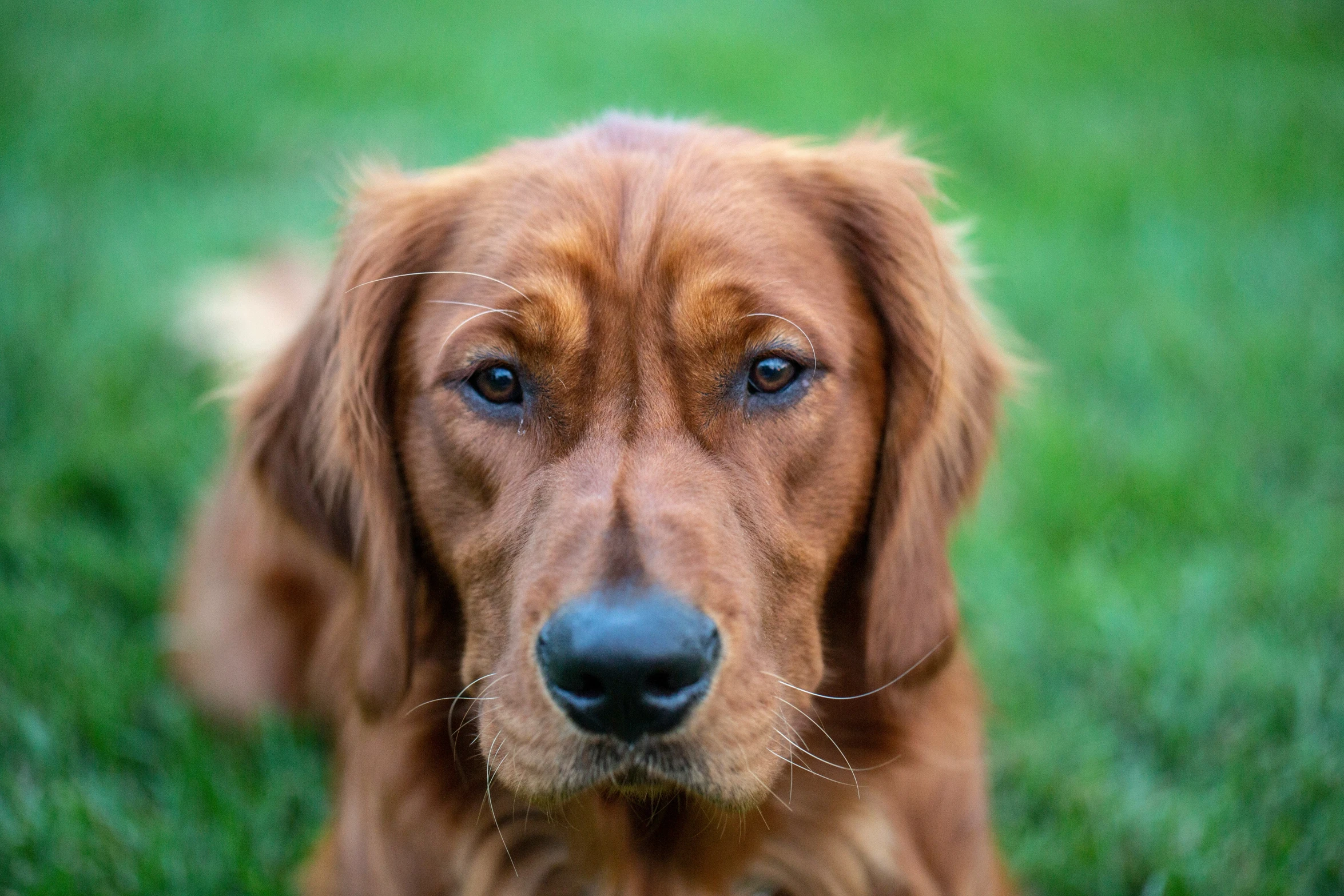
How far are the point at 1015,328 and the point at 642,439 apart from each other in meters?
3.98

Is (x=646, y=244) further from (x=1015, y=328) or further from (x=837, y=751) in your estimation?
(x=1015, y=328)

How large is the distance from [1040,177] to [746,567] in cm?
564

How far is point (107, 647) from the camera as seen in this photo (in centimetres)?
373

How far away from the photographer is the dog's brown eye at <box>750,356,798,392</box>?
2270 millimetres

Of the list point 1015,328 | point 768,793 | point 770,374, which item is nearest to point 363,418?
point 770,374

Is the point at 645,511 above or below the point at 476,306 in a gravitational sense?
below

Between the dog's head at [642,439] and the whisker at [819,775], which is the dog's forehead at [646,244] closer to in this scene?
the dog's head at [642,439]

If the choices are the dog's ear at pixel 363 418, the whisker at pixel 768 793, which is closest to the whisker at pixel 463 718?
the dog's ear at pixel 363 418

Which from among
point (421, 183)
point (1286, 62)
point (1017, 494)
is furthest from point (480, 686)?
point (1286, 62)

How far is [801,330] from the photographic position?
2289 mm

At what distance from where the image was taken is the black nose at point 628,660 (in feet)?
5.94

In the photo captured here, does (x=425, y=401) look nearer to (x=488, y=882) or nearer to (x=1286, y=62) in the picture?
(x=488, y=882)

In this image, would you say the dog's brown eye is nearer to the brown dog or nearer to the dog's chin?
the brown dog

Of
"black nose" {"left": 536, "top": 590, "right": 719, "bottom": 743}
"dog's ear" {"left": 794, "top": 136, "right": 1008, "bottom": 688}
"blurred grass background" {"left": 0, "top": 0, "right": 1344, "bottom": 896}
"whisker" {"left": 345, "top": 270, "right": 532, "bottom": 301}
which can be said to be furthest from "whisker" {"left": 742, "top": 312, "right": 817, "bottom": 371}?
"blurred grass background" {"left": 0, "top": 0, "right": 1344, "bottom": 896}
